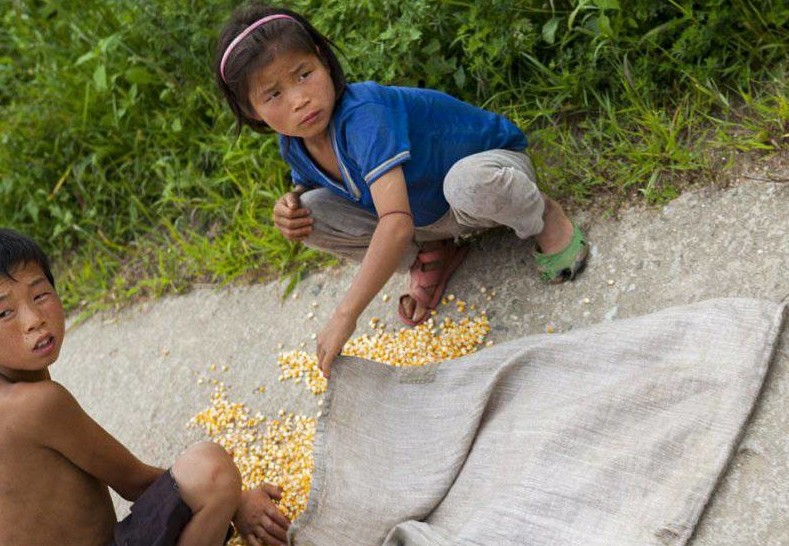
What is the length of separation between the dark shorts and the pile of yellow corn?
415 millimetres

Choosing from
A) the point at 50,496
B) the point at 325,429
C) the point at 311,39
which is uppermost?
the point at 311,39

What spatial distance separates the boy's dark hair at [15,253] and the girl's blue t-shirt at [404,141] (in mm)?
812

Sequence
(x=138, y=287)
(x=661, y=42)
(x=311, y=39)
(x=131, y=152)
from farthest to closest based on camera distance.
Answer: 1. (x=131, y=152)
2. (x=138, y=287)
3. (x=661, y=42)
4. (x=311, y=39)

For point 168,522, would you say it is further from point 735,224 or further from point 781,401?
point 735,224

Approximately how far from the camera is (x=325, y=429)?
2348 millimetres

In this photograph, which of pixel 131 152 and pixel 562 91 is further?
pixel 131 152

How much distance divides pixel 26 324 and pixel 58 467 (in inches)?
14.4

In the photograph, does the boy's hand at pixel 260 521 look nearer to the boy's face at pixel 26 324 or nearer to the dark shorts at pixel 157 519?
the dark shorts at pixel 157 519

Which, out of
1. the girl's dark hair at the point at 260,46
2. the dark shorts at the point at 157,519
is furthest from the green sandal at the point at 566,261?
the dark shorts at the point at 157,519

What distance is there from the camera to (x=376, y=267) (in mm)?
2340

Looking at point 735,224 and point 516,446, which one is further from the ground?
point 516,446

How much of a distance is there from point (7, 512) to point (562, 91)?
2246 mm

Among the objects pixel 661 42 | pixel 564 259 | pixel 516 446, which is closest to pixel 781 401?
pixel 516 446

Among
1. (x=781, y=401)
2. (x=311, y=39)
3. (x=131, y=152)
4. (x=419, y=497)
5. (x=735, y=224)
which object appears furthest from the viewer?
(x=131, y=152)
